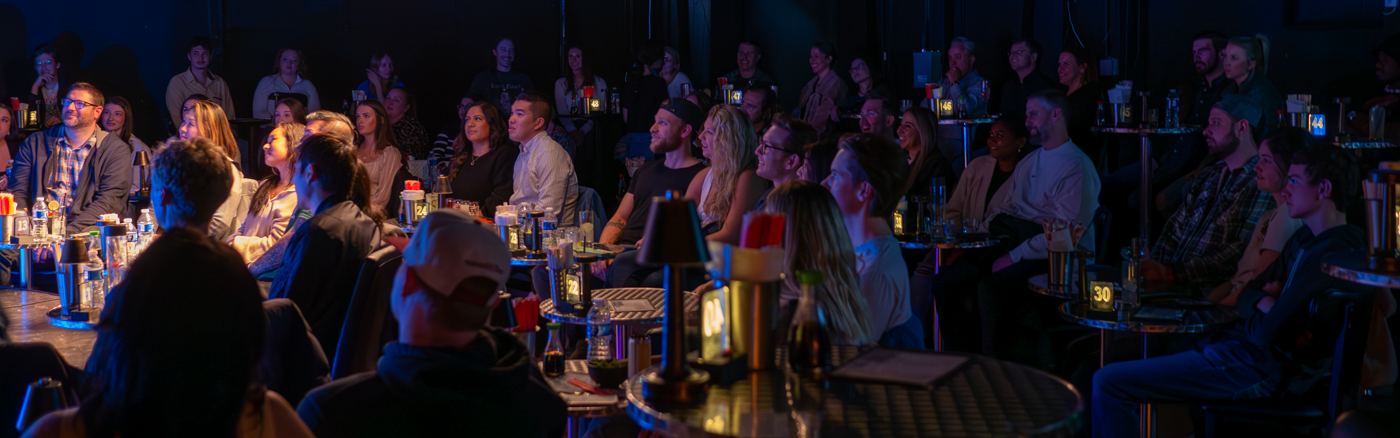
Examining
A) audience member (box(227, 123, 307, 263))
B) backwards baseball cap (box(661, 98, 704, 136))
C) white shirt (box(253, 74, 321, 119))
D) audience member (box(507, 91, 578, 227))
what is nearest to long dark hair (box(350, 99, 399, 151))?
audience member (box(507, 91, 578, 227))

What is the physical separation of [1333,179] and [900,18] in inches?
285

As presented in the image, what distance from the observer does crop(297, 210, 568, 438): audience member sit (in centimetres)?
178

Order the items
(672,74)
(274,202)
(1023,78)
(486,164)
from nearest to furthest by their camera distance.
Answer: (274,202) → (486,164) → (1023,78) → (672,74)

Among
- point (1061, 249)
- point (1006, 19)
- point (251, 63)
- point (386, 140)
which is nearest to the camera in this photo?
point (1061, 249)

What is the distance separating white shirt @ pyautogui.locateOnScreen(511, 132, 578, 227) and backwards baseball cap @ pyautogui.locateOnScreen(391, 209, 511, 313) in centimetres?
395

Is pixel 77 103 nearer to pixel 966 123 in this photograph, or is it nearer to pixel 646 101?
pixel 646 101

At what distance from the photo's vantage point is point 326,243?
3340 mm

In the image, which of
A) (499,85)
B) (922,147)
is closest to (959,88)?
(922,147)

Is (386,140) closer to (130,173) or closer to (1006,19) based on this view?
(130,173)

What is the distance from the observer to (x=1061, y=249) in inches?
147

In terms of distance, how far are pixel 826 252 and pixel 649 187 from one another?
3.06 metres

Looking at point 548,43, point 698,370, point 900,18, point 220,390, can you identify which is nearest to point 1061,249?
point 698,370

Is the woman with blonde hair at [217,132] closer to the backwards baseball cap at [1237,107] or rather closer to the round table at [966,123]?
the round table at [966,123]

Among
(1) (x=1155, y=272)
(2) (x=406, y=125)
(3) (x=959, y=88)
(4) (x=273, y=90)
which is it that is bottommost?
(1) (x=1155, y=272)
